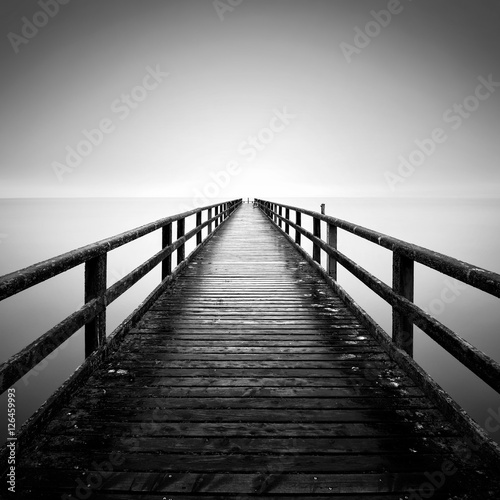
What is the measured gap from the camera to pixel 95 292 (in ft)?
8.79

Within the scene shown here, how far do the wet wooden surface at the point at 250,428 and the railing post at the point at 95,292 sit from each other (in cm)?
23

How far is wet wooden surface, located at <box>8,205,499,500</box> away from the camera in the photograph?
5.33 ft

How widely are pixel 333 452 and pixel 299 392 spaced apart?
63 centimetres

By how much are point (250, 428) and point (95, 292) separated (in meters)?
1.50

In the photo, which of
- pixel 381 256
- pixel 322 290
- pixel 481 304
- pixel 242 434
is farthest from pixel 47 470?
pixel 381 256

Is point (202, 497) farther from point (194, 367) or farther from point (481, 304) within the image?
point (481, 304)

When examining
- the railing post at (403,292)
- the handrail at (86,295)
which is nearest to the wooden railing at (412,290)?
the railing post at (403,292)

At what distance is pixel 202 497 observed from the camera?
156 cm

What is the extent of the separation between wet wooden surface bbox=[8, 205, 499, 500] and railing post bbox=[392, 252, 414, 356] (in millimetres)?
227
